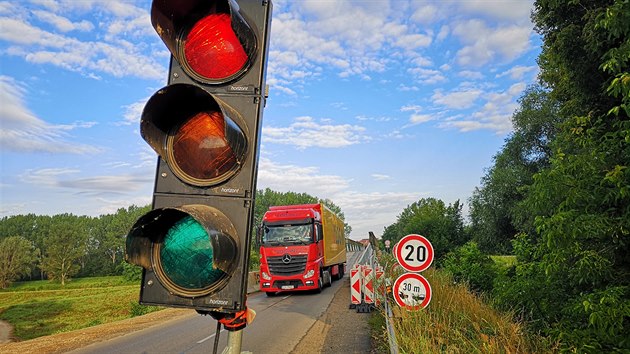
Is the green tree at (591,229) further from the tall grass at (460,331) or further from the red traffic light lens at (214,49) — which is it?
the red traffic light lens at (214,49)

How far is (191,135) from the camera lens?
6.19 ft

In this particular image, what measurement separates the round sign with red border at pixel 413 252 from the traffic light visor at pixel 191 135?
6.11m

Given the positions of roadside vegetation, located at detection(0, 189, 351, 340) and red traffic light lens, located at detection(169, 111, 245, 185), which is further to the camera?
roadside vegetation, located at detection(0, 189, 351, 340)

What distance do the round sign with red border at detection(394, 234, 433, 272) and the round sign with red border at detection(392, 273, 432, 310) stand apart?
0.36m

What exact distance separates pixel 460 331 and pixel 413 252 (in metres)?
1.48

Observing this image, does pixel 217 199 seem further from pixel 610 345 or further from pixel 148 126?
pixel 610 345

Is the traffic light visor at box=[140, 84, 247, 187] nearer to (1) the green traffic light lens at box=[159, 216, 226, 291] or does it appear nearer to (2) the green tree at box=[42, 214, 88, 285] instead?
(1) the green traffic light lens at box=[159, 216, 226, 291]

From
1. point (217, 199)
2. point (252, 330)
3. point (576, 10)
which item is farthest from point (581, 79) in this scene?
point (217, 199)

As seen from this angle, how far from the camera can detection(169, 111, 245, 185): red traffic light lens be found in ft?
5.86

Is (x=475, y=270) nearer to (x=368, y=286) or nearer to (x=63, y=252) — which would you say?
(x=368, y=286)

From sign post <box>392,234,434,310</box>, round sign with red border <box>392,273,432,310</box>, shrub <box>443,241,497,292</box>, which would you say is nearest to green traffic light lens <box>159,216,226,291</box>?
sign post <box>392,234,434,310</box>

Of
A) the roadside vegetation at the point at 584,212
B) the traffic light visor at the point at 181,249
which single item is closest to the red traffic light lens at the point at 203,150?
the traffic light visor at the point at 181,249

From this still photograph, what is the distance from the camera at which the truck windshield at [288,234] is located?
19358 mm

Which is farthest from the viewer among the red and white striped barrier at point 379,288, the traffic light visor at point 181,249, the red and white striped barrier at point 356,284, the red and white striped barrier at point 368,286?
the red and white striped barrier at point 356,284
